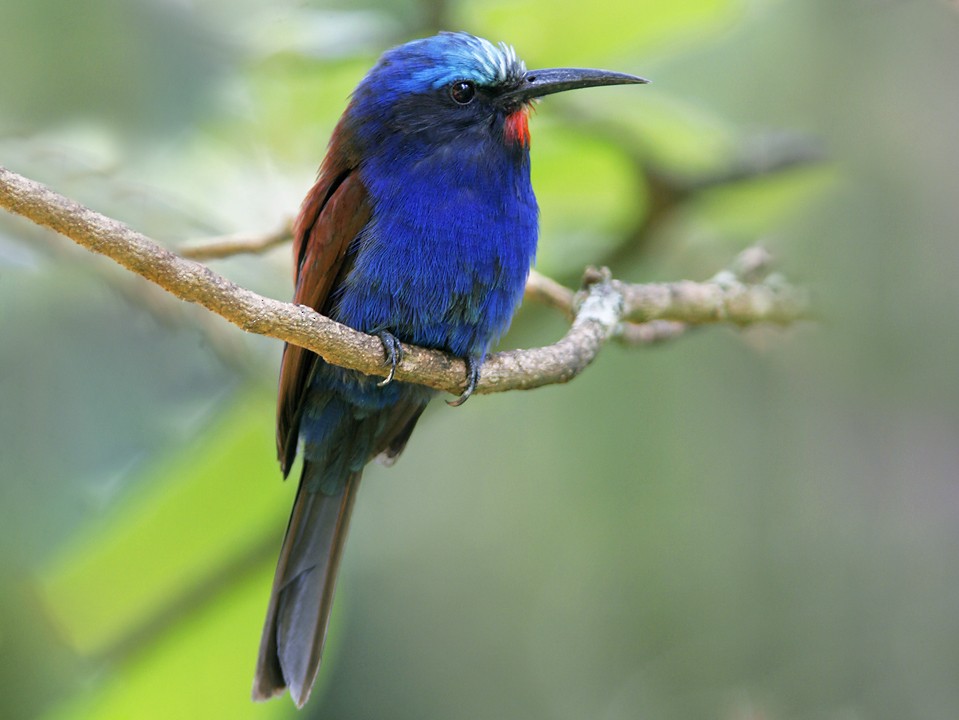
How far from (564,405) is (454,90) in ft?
4.12

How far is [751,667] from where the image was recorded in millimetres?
2678

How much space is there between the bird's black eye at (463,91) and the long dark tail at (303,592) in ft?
3.54

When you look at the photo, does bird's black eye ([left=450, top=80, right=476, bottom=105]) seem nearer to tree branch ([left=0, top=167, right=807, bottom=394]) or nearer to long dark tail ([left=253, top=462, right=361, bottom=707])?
tree branch ([left=0, top=167, right=807, bottom=394])

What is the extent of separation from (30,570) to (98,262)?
→ 97cm

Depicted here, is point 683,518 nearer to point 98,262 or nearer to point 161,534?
point 161,534

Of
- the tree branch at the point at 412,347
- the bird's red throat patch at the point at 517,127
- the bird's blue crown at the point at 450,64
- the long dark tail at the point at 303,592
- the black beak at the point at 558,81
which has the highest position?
the bird's blue crown at the point at 450,64

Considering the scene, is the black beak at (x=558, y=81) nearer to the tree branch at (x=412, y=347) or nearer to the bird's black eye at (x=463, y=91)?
the bird's black eye at (x=463, y=91)

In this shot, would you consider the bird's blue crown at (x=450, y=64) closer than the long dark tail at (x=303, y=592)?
Yes

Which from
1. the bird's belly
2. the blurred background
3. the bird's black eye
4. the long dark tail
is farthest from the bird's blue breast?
the long dark tail

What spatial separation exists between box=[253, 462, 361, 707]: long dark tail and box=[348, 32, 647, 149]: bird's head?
0.99 m

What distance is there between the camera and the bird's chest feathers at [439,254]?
8.36 ft

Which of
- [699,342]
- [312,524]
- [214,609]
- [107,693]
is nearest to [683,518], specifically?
[699,342]

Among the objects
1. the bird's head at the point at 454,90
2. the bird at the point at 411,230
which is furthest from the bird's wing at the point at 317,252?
the bird's head at the point at 454,90

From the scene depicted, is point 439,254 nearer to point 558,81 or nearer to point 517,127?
point 517,127
